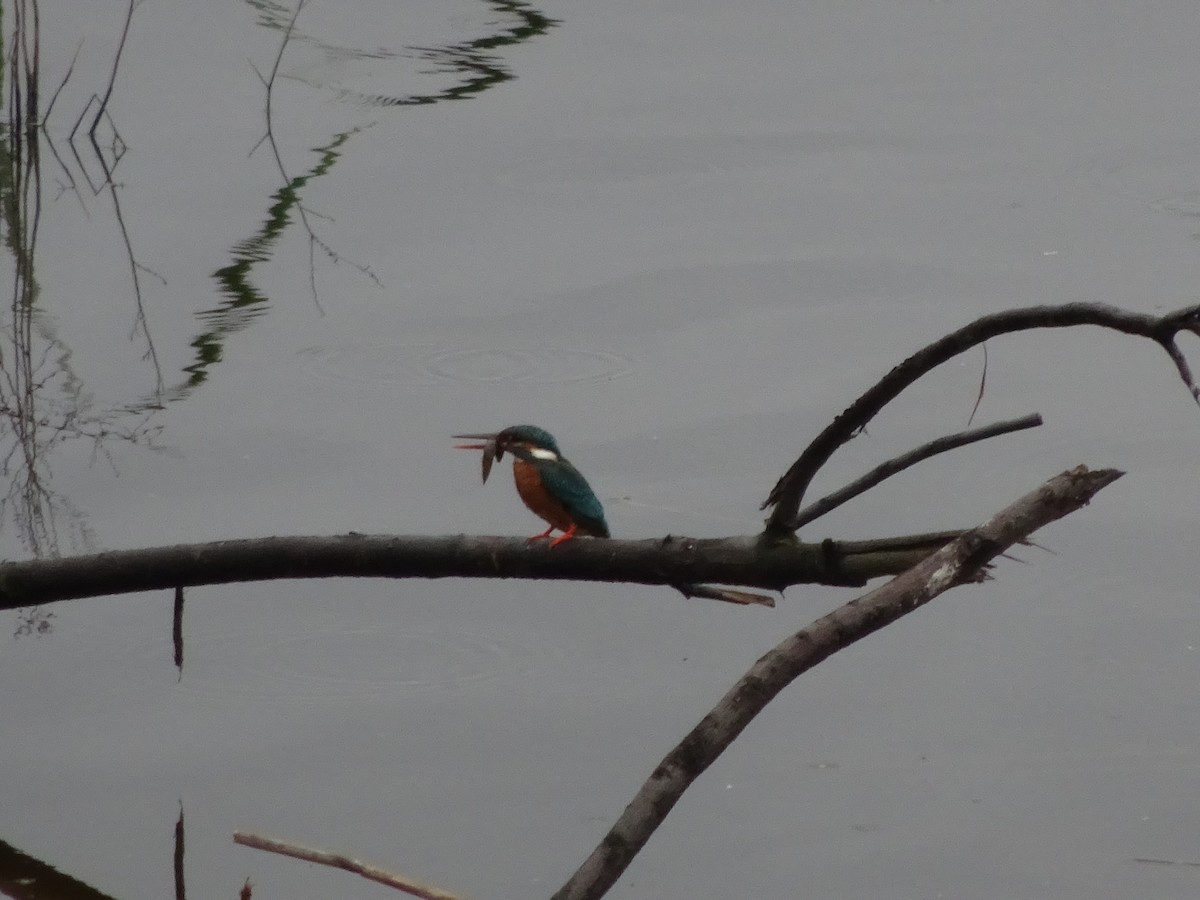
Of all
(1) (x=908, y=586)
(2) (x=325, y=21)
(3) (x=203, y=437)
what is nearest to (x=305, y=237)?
(3) (x=203, y=437)

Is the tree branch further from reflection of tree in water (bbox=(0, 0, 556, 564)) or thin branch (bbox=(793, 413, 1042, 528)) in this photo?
reflection of tree in water (bbox=(0, 0, 556, 564))

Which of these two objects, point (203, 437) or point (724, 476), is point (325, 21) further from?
point (724, 476)

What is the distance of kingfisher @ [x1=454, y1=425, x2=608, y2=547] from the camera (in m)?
2.75

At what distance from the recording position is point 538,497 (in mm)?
2811

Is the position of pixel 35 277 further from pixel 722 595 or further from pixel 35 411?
pixel 722 595

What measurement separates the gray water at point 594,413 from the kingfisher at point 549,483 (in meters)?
0.64

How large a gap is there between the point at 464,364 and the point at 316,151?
5.70 ft

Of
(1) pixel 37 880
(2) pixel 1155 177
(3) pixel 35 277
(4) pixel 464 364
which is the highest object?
(2) pixel 1155 177

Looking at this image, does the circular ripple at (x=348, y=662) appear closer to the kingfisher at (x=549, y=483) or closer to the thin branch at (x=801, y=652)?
the kingfisher at (x=549, y=483)

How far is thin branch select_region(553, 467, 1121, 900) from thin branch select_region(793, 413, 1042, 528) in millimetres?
125

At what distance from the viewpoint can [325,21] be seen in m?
7.08

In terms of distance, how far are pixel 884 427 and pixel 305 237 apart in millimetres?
2095

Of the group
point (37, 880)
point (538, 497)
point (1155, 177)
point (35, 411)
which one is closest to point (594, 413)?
point (35, 411)

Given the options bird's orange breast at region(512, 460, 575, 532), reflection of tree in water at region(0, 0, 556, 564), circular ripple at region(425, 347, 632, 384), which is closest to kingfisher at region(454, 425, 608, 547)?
bird's orange breast at region(512, 460, 575, 532)
